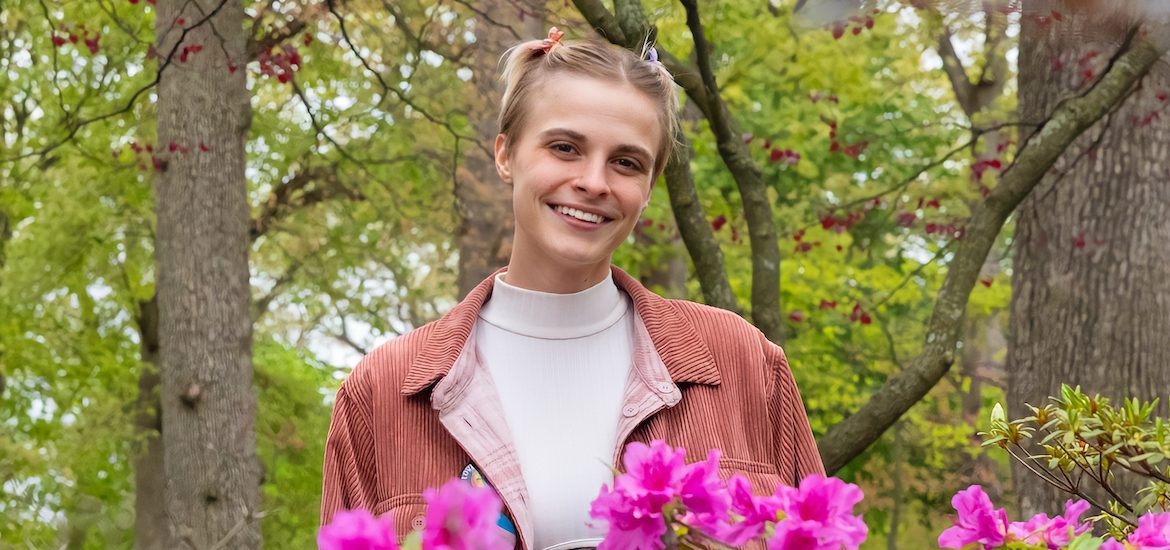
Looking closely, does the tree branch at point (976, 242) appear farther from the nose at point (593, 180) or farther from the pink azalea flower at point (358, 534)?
the pink azalea flower at point (358, 534)

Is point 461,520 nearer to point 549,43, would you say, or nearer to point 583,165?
point 583,165

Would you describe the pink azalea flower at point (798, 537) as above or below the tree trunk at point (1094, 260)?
below

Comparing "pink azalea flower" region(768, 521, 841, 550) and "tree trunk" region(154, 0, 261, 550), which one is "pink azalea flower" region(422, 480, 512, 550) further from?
"tree trunk" region(154, 0, 261, 550)

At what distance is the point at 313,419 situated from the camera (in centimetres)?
1323

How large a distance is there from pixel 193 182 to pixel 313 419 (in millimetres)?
6441

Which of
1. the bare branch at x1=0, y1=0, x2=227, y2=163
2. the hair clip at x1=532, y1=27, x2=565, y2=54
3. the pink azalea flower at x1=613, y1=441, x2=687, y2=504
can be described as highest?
the bare branch at x1=0, y1=0, x2=227, y2=163

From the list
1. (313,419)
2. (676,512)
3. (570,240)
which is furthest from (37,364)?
(676,512)

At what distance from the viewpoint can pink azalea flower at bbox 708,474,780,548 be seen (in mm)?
1134

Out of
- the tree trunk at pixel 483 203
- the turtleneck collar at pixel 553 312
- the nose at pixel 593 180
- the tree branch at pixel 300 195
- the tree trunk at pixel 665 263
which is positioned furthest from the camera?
the tree branch at pixel 300 195

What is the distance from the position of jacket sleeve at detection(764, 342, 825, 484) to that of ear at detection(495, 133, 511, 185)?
53cm

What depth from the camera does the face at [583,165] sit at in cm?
202

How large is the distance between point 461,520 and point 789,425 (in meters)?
1.36

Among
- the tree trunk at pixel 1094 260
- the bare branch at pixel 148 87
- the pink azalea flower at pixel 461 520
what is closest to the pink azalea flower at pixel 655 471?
the pink azalea flower at pixel 461 520

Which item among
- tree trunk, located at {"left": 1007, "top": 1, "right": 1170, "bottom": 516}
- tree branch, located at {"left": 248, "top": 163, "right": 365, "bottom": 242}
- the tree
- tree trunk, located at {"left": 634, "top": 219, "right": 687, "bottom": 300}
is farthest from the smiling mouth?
tree branch, located at {"left": 248, "top": 163, "right": 365, "bottom": 242}
